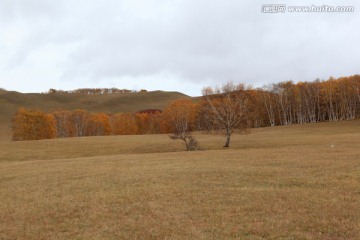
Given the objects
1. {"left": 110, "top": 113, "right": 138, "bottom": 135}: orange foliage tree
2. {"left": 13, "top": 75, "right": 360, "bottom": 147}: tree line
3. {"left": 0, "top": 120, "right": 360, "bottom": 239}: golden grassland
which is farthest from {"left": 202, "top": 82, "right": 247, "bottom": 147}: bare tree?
{"left": 110, "top": 113, "right": 138, "bottom": 135}: orange foliage tree

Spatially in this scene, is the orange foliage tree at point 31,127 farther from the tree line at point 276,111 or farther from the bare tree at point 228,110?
the bare tree at point 228,110

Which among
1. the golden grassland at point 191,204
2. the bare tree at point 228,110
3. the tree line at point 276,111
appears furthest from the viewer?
the tree line at point 276,111

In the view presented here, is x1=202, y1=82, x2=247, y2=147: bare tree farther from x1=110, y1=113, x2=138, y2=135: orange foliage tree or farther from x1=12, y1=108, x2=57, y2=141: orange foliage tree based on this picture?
x1=110, y1=113, x2=138, y2=135: orange foliage tree

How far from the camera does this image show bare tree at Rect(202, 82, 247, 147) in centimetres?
5312

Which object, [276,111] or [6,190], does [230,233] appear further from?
[276,111]

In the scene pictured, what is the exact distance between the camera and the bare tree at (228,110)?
53116 mm

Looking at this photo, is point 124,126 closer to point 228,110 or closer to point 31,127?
point 31,127

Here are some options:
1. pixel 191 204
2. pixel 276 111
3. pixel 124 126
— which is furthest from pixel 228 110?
pixel 124 126

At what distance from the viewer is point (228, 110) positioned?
53.5m

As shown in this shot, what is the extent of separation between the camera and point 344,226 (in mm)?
10938

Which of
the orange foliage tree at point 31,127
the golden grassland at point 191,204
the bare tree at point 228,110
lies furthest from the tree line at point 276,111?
the golden grassland at point 191,204

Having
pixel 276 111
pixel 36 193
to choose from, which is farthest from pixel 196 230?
pixel 276 111

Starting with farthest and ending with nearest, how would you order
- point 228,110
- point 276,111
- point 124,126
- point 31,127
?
point 124,126, point 276,111, point 31,127, point 228,110

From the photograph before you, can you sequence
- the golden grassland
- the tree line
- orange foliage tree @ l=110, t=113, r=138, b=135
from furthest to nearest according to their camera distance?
orange foliage tree @ l=110, t=113, r=138, b=135 → the tree line → the golden grassland
